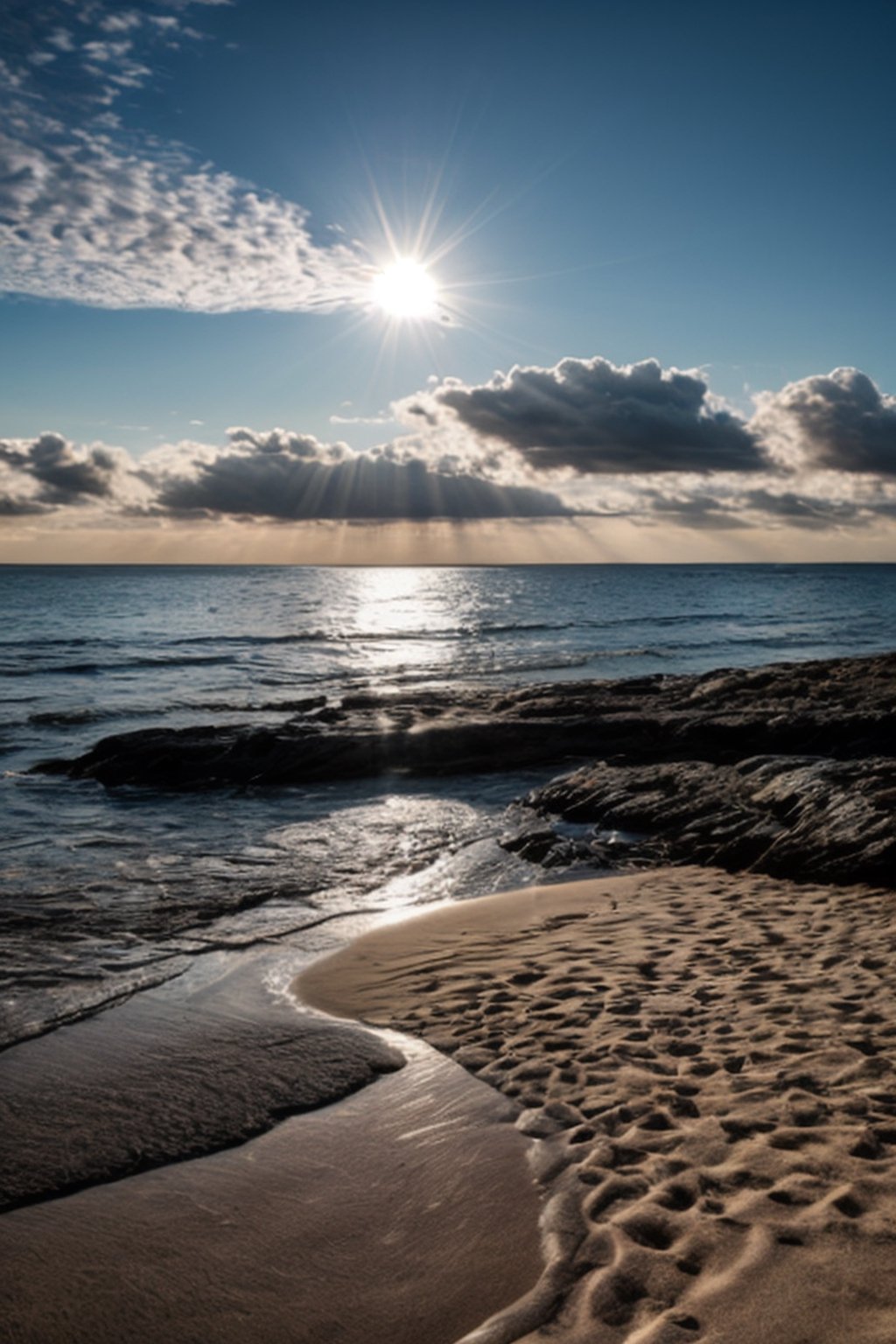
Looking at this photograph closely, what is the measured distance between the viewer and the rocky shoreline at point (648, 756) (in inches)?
419

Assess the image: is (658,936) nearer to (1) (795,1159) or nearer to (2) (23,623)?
(1) (795,1159)

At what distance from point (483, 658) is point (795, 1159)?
119ft

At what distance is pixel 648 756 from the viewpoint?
17203mm

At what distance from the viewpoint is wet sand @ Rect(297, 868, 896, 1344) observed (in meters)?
3.76

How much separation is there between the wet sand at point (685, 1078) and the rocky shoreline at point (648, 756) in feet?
4.45

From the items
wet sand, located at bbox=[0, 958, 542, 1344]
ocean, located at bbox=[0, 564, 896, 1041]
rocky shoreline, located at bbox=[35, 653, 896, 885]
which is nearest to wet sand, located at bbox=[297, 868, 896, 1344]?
wet sand, located at bbox=[0, 958, 542, 1344]

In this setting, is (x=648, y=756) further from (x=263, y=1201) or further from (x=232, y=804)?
(x=263, y=1201)

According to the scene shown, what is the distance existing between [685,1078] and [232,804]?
11269mm

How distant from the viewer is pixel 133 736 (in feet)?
59.2

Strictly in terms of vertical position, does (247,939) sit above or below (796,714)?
below

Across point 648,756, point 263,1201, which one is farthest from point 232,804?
point 263,1201

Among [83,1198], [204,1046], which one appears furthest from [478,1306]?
[204,1046]

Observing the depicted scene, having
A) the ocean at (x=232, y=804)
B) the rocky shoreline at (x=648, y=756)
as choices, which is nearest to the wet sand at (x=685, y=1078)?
the rocky shoreline at (x=648, y=756)

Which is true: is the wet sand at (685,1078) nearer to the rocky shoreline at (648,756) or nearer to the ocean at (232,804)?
the rocky shoreline at (648,756)
